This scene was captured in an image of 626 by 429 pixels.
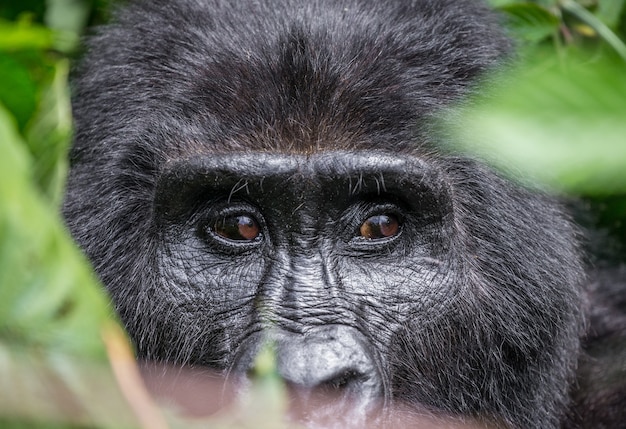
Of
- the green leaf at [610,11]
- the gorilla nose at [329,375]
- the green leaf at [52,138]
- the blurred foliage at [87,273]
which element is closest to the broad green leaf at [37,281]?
the blurred foliage at [87,273]

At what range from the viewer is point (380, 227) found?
354cm

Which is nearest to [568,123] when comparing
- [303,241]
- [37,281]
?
[37,281]

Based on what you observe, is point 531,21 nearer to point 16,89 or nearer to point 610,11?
point 610,11

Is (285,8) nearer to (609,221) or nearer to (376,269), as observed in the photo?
(376,269)

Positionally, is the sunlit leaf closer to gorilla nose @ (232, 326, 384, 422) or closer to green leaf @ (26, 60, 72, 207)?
gorilla nose @ (232, 326, 384, 422)

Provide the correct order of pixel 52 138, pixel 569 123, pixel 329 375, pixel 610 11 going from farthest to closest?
1. pixel 610 11
2. pixel 52 138
3. pixel 329 375
4. pixel 569 123

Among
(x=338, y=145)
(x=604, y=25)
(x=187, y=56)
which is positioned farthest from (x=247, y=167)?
(x=604, y=25)

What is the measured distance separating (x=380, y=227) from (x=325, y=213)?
233 millimetres

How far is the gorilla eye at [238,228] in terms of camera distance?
354 cm

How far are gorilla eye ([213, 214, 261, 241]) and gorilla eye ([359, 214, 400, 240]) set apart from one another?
0.44 meters

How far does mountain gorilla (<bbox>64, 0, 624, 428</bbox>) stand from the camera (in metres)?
3.42

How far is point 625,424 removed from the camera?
466 cm

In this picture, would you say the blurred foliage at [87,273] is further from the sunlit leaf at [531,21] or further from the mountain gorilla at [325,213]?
the sunlit leaf at [531,21]

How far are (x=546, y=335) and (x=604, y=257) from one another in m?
1.82
